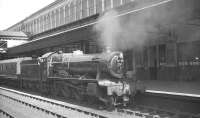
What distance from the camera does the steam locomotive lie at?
10758mm

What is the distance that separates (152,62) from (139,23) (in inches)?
287

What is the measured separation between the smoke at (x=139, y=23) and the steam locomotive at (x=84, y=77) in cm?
158

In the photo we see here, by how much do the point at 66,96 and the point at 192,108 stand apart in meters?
6.24

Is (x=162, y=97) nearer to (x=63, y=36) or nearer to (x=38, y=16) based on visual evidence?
(x=63, y=36)

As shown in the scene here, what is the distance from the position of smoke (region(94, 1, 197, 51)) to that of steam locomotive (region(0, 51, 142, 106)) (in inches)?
62.4

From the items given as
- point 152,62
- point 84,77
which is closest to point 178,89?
point 84,77

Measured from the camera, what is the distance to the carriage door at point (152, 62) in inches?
773

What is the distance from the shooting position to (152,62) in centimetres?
1988

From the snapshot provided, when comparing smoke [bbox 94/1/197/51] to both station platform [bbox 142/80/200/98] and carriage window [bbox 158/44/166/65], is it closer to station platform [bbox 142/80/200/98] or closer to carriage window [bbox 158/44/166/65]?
carriage window [bbox 158/44/166/65]

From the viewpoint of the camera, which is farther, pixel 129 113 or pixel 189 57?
pixel 189 57

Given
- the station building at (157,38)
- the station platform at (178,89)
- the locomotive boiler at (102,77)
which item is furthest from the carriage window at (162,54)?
the locomotive boiler at (102,77)

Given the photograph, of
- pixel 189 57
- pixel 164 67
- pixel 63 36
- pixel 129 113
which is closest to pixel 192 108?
pixel 129 113

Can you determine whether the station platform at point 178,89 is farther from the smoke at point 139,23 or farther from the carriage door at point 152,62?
the carriage door at point 152,62

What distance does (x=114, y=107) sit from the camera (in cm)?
1084
